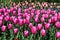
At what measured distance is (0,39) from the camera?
3732 millimetres

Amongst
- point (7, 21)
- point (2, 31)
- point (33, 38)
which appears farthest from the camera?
point (7, 21)

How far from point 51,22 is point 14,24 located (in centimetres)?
67

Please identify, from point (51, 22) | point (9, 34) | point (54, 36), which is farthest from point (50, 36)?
point (9, 34)

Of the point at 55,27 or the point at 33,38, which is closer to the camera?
the point at 33,38

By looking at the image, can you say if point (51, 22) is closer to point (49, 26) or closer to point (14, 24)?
point (49, 26)

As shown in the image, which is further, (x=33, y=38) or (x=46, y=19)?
(x=46, y=19)

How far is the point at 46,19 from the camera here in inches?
180

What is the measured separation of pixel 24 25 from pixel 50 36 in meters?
0.55

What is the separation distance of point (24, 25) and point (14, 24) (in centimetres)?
20

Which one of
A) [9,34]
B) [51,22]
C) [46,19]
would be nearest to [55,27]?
[51,22]

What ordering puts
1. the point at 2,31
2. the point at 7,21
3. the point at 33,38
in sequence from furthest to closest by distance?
the point at 7,21, the point at 2,31, the point at 33,38

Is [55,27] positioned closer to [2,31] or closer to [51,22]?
[51,22]

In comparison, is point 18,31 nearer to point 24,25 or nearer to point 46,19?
point 24,25

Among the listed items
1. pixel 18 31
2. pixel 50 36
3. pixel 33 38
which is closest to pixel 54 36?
pixel 50 36
